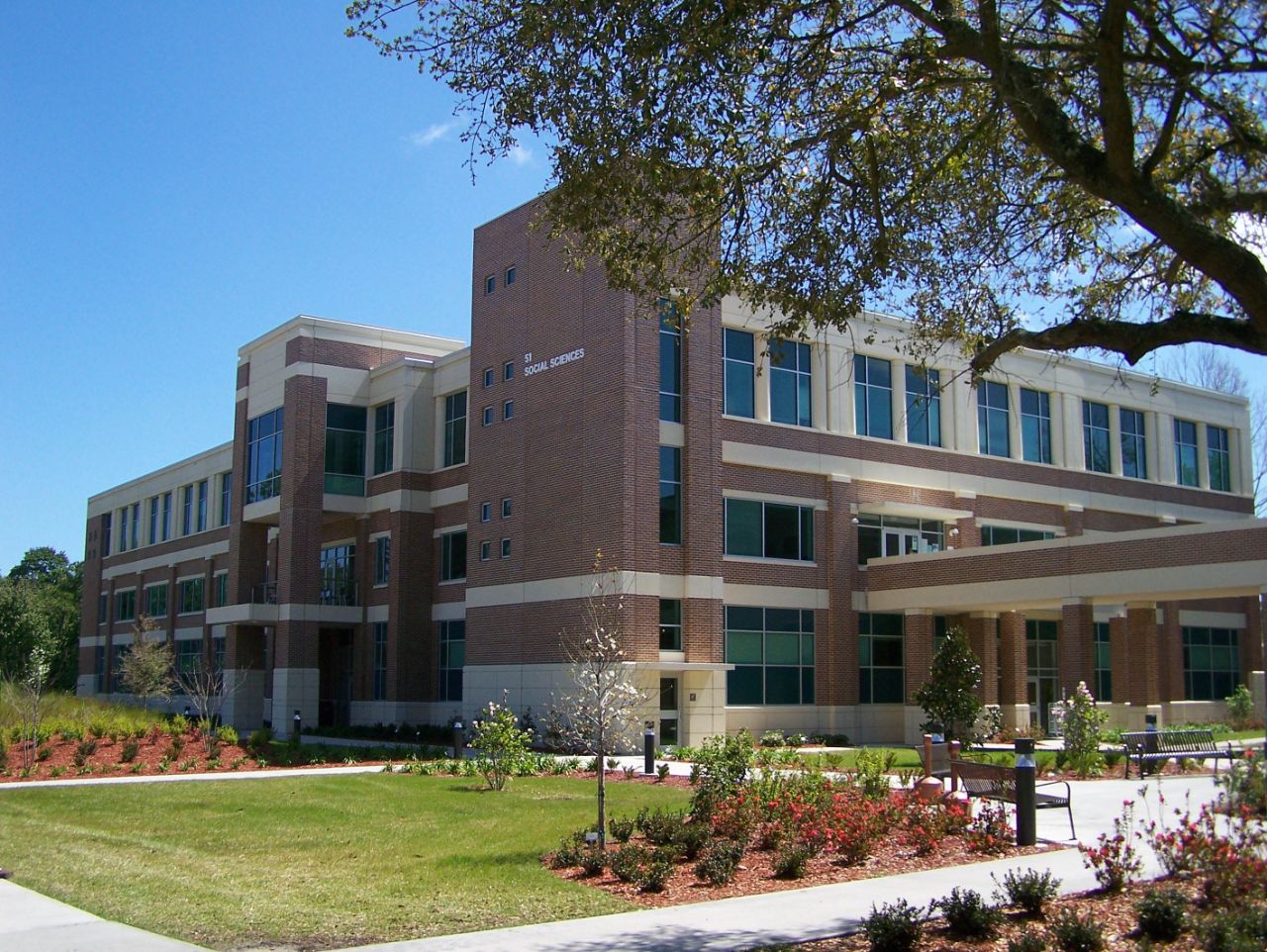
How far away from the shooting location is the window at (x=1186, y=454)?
49375 millimetres

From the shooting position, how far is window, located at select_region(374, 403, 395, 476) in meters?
44.8

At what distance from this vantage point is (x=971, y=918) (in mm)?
9930

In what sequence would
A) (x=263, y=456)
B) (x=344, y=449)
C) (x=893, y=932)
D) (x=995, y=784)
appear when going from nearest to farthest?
(x=893, y=932) → (x=995, y=784) → (x=344, y=449) → (x=263, y=456)

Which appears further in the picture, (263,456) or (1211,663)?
(1211,663)

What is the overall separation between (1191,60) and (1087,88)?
7.23 feet

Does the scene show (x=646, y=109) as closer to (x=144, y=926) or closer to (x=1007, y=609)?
(x=144, y=926)

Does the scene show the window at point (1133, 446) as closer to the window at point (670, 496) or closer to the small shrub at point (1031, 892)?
the window at point (670, 496)

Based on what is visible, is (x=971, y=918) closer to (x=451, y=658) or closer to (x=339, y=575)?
(x=451, y=658)

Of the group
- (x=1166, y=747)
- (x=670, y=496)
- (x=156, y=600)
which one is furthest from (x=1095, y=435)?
(x=156, y=600)

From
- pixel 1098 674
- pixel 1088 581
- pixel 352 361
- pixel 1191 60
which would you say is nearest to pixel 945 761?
pixel 1088 581

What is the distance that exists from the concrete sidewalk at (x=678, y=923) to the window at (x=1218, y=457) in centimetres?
4141

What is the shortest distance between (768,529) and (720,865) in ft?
79.6

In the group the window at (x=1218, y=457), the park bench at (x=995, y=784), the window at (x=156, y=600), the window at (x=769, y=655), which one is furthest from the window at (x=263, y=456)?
the window at (x=1218, y=457)

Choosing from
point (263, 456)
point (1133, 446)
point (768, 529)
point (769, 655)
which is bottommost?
point (769, 655)
